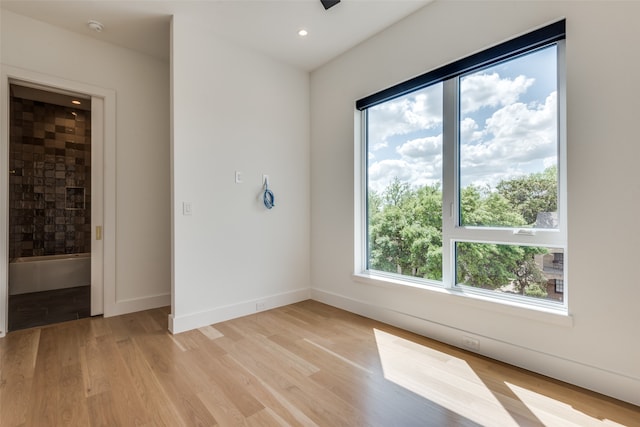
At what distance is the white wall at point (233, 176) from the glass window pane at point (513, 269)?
6.36 feet

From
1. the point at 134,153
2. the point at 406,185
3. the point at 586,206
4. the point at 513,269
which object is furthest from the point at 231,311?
the point at 586,206

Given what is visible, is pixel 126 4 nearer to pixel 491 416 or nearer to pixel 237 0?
pixel 237 0

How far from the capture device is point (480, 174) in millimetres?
2365

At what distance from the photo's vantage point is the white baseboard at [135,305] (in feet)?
10.2

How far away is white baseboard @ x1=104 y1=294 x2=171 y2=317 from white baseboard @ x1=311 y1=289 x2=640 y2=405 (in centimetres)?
240

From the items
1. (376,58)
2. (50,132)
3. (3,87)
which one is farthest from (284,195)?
(50,132)

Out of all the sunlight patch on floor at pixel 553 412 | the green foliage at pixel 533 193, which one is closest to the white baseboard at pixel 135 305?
the sunlight patch on floor at pixel 553 412

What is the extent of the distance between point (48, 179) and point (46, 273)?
5.07 ft

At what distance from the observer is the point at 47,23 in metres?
2.78

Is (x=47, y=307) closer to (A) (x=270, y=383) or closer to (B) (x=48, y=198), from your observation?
(B) (x=48, y=198)

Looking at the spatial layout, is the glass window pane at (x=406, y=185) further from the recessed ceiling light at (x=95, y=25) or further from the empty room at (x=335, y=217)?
the recessed ceiling light at (x=95, y=25)

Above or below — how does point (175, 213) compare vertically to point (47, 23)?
below

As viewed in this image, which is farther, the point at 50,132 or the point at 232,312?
the point at 50,132

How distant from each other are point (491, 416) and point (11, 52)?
454 cm
